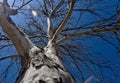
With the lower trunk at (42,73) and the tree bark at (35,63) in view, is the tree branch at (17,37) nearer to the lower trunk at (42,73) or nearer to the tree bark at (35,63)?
the tree bark at (35,63)

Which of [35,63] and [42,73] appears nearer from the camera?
[42,73]

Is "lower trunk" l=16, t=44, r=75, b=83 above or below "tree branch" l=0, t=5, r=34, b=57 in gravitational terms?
below

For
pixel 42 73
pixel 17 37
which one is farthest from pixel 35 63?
pixel 17 37

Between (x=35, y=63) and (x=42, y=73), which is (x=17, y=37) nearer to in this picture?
(x=35, y=63)

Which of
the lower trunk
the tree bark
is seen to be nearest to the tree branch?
the tree bark

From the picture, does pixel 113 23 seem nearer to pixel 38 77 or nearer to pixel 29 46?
pixel 29 46

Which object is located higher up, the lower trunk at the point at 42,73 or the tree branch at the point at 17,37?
the tree branch at the point at 17,37

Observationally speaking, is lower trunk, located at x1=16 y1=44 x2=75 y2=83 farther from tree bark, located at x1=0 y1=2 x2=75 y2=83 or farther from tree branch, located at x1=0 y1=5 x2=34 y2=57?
tree branch, located at x1=0 y1=5 x2=34 y2=57

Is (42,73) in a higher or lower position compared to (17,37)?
lower

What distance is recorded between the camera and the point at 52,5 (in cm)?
516

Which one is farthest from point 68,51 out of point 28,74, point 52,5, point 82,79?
point 28,74

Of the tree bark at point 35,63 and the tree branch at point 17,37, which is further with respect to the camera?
the tree branch at point 17,37

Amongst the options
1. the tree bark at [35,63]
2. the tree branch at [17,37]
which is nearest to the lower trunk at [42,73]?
the tree bark at [35,63]

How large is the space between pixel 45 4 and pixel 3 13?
1.81 meters
